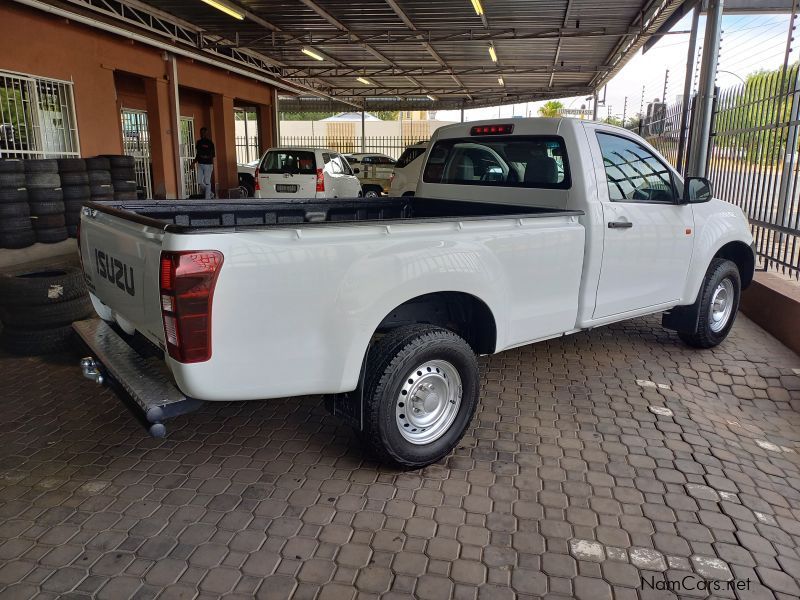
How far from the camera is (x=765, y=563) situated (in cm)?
274

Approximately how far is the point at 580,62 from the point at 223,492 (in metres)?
18.5

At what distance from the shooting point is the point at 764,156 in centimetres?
707

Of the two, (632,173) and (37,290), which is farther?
(37,290)

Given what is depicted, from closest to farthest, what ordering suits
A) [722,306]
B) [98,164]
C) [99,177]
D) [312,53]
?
[722,306] → [99,177] → [98,164] → [312,53]

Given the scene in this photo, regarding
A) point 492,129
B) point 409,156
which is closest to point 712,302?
point 492,129

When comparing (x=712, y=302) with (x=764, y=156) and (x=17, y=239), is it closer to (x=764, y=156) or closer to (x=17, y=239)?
(x=764, y=156)

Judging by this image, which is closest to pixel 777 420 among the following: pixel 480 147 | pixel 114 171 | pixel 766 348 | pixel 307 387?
pixel 766 348

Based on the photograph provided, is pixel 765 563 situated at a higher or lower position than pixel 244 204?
lower

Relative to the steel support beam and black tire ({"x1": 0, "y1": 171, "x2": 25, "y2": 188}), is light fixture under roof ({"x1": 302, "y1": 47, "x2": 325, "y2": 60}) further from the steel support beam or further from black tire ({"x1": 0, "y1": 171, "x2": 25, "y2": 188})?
the steel support beam

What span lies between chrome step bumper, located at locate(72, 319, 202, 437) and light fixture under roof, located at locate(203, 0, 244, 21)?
9.77 m

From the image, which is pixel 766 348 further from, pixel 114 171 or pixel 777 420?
pixel 114 171

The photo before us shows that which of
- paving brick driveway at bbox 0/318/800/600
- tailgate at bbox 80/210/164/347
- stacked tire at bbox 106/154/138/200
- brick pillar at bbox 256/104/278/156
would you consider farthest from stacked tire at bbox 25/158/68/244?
brick pillar at bbox 256/104/278/156

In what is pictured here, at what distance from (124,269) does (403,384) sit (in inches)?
62.2

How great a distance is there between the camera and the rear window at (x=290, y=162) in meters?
13.8
